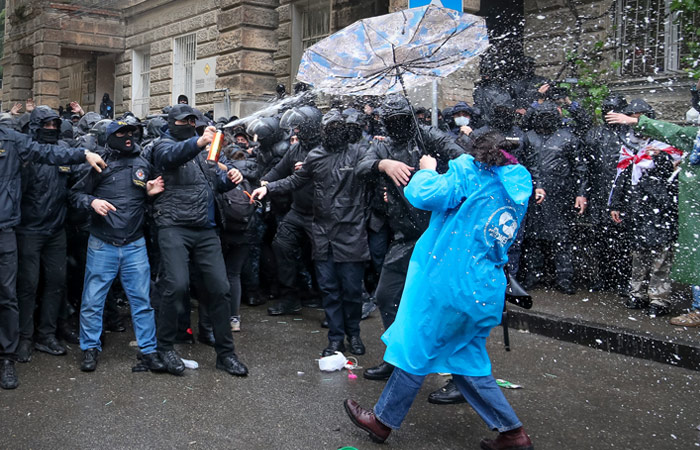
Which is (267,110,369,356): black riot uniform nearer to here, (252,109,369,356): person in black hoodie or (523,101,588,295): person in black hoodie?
(252,109,369,356): person in black hoodie

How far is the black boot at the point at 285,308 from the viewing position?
25.5 ft

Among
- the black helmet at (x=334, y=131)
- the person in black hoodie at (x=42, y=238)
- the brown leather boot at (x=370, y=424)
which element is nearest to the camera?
the brown leather boot at (x=370, y=424)

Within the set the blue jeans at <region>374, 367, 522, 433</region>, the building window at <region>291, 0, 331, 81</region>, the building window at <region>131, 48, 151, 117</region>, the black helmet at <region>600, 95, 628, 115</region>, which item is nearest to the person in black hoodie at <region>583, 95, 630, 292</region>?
the black helmet at <region>600, 95, 628, 115</region>

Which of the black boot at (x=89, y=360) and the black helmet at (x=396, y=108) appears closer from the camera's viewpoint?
the black helmet at (x=396, y=108)

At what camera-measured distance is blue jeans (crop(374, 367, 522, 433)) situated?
13.2ft

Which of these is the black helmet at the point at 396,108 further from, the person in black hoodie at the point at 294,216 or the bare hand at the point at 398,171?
the person in black hoodie at the point at 294,216

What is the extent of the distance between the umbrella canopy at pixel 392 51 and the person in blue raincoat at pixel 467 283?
3.87ft

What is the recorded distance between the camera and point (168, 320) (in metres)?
5.56

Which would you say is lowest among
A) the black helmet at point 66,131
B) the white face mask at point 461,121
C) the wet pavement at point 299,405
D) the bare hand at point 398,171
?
the wet pavement at point 299,405

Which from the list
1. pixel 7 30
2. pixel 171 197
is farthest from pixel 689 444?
pixel 7 30

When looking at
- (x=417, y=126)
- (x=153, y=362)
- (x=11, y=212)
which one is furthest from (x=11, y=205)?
(x=417, y=126)

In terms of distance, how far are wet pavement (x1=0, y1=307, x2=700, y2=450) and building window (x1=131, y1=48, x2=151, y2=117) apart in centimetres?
1944

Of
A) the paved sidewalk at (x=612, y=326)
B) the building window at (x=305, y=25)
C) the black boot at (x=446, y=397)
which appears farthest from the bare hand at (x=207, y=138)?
the building window at (x=305, y=25)

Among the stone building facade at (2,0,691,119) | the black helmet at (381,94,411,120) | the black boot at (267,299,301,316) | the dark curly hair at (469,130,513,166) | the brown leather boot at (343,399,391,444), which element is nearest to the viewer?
the dark curly hair at (469,130,513,166)
